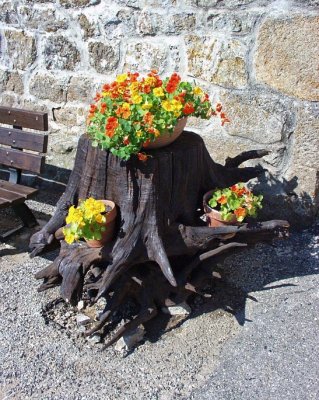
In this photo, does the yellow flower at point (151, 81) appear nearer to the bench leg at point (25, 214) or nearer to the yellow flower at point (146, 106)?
the yellow flower at point (146, 106)

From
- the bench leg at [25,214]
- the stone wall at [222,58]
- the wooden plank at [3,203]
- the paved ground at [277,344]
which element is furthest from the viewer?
the bench leg at [25,214]

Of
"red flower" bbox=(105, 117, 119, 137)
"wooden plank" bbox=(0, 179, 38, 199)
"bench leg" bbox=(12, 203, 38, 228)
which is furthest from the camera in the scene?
"bench leg" bbox=(12, 203, 38, 228)

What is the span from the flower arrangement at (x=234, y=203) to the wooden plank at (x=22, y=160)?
1.32m

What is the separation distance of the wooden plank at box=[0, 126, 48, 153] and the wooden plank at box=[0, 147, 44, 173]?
0.05 m

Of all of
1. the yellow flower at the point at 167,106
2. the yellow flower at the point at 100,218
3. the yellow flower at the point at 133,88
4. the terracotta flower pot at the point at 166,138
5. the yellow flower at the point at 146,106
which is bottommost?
the yellow flower at the point at 100,218

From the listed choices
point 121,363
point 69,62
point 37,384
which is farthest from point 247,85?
point 37,384

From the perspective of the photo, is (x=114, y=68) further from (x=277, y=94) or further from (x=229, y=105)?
(x=277, y=94)

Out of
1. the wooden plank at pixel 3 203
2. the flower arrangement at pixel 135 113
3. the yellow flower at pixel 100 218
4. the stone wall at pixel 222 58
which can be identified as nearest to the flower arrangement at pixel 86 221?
the yellow flower at pixel 100 218

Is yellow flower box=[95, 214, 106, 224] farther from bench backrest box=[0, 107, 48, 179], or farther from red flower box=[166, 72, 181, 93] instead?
bench backrest box=[0, 107, 48, 179]

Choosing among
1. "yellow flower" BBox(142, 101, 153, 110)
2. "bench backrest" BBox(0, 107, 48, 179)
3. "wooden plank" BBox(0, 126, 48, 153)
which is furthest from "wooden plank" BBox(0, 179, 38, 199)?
"yellow flower" BBox(142, 101, 153, 110)

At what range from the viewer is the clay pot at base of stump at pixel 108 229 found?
7.86 feet

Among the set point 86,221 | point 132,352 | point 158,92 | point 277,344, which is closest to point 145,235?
point 86,221

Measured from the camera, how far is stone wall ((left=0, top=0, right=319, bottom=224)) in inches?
115

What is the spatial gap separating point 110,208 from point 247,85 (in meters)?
1.35
